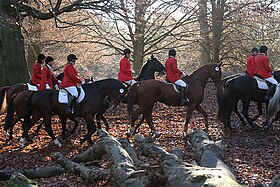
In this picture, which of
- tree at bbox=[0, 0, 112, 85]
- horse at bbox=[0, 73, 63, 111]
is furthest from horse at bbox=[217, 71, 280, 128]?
tree at bbox=[0, 0, 112, 85]

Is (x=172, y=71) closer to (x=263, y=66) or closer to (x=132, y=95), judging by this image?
(x=132, y=95)

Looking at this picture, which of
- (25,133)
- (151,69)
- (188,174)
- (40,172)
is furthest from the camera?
(151,69)

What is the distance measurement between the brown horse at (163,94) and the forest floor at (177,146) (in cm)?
62

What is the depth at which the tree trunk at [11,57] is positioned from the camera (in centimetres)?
1518

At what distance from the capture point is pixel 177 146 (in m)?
8.89

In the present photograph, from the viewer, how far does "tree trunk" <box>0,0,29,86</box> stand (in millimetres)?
15180

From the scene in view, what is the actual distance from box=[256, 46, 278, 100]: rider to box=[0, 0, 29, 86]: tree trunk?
29.4ft

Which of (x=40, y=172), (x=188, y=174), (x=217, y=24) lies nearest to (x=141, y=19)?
(x=217, y=24)

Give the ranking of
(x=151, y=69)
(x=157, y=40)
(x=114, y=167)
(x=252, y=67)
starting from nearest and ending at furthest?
(x=114, y=167)
(x=252, y=67)
(x=151, y=69)
(x=157, y=40)

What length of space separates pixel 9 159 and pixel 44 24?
15142 mm

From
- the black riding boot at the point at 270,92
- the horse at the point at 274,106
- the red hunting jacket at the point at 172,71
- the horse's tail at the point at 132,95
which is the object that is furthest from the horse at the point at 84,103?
the black riding boot at the point at 270,92

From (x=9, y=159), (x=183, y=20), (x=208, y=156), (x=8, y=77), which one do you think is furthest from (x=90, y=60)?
(x=208, y=156)

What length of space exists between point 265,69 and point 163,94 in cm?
303

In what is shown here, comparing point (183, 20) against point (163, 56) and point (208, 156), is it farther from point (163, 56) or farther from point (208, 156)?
point (208, 156)
